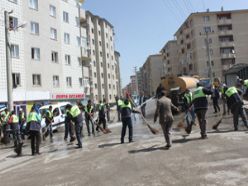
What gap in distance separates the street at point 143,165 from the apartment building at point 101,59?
67.0m

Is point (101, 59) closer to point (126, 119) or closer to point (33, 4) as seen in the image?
point (33, 4)

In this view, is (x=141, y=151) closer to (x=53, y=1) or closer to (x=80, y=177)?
(x=80, y=177)

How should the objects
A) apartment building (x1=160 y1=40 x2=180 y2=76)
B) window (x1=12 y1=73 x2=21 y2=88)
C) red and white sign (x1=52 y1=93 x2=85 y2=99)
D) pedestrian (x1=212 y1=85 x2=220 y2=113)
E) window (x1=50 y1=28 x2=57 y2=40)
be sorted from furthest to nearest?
apartment building (x1=160 y1=40 x2=180 y2=76) < window (x1=50 y1=28 x2=57 y2=40) < red and white sign (x1=52 y1=93 x2=85 y2=99) < window (x1=12 y1=73 x2=21 y2=88) < pedestrian (x1=212 y1=85 x2=220 y2=113)

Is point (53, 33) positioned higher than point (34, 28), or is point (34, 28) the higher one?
point (53, 33)

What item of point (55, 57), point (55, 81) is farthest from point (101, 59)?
point (55, 81)

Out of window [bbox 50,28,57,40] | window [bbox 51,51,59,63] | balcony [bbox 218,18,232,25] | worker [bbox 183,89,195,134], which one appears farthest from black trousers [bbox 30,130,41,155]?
balcony [bbox 218,18,232,25]

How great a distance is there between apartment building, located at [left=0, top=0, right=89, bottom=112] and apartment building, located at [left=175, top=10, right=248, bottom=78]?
37.1 metres

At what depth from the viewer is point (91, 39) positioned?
8281 centimetres

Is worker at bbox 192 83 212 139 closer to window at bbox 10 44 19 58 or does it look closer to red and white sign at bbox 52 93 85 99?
window at bbox 10 44 19 58

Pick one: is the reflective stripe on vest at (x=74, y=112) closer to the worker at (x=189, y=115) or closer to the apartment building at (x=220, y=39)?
the worker at (x=189, y=115)

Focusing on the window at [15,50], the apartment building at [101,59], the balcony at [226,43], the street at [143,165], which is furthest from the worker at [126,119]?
the balcony at [226,43]

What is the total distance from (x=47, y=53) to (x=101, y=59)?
44.4 m

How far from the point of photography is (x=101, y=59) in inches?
3381

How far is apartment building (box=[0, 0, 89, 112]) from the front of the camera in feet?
120
